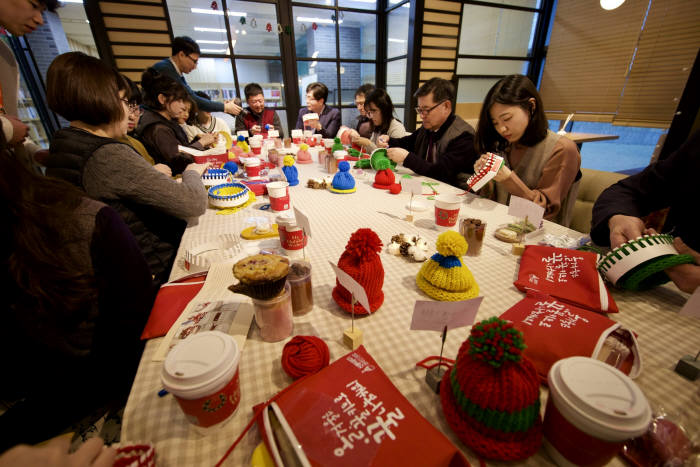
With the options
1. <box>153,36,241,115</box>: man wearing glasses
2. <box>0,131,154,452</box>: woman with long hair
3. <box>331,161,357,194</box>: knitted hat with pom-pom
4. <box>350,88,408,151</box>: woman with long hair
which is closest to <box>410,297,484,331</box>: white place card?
<box>0,131,154,452</box>: woman with long hair

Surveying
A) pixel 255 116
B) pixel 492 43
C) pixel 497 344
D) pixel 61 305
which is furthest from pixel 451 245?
pixel 492 43

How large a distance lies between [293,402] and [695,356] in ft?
2.83

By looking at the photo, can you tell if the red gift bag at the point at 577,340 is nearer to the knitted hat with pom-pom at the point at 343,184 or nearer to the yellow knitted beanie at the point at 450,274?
the yellow knitted beanie at the point at 450,274

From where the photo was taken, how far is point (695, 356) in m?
0.61

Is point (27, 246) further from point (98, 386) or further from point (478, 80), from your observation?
point (478, 80)

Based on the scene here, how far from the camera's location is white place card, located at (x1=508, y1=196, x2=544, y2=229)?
105cm

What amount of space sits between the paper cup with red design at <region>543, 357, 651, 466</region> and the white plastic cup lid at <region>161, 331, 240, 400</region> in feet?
1.65

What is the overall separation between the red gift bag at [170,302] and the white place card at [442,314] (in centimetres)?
62

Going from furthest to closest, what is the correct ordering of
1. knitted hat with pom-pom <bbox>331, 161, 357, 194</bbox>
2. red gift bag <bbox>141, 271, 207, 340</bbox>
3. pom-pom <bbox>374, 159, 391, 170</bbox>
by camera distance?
pom-pom <bbox>374, 159, 391, 170</bbox> → knitted hat with pom-pom <bbox>331, 161, 357, 194</bbox> → red gift bag <bbox>141, 271, 207, 340</bbox>

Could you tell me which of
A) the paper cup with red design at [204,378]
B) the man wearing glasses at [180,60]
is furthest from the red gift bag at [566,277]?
the man wearing glasses at [180,60]

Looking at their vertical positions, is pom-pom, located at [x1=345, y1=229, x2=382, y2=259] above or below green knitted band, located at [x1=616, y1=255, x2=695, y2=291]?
above

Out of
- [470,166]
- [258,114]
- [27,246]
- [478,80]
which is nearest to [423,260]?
[27,246]

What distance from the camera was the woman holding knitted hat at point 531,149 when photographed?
1.41 metres

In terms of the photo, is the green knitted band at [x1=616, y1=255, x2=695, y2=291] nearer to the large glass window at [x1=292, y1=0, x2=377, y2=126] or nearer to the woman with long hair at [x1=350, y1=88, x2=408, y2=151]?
the woman with long hair at [x1=350, y1=88, x2=408, y2=151]
